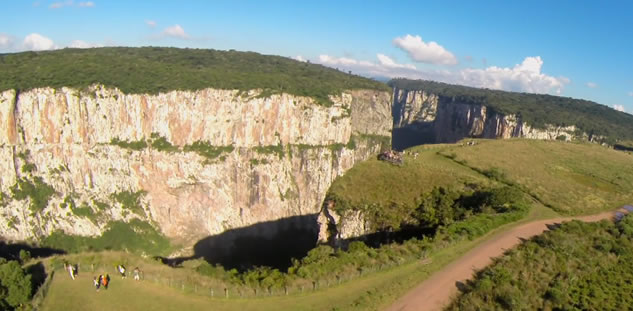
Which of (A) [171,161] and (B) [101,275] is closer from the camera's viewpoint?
(B) [101,275]

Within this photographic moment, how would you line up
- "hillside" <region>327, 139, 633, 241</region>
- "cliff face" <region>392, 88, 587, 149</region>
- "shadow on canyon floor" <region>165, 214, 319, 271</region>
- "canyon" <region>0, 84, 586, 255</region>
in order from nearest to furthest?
"hillside" <region>327, 139, 633, 241</region> → "canyon" <region>0, 84, 586, 255</region> → "shadow on canyon floor" <region>165, 214, 319, 271</region> → "cliff face" <region>392, 88, 587, 149</region>

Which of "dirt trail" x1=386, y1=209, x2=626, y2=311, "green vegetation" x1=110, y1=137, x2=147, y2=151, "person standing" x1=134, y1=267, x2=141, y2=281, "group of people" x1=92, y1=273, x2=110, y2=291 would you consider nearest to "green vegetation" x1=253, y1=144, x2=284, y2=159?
"green vegetation" x1=110, y1=137, x2=147, y2=151

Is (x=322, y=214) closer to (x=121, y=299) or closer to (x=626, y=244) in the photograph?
(x=121, y=299)

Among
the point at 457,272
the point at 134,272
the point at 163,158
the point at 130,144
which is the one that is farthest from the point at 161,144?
the point at 457,272

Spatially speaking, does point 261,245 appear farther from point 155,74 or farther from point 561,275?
point 561,275

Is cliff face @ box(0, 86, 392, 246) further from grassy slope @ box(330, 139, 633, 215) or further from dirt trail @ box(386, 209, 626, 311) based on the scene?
dirt trail @ box(386, 209, 626, 311)

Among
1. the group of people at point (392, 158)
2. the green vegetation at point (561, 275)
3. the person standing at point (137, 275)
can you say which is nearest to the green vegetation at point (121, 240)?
the group of people at point (392, 158)
